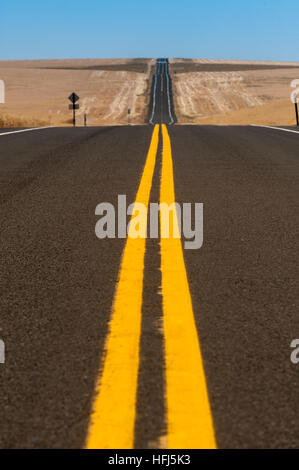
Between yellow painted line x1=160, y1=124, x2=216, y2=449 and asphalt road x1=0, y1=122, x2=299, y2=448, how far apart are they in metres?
0.03

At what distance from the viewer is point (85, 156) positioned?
11.4m

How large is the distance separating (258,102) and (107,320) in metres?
81.5

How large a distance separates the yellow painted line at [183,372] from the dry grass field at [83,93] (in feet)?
105

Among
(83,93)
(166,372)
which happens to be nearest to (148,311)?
(166,372)

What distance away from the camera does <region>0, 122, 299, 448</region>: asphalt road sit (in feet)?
7.39

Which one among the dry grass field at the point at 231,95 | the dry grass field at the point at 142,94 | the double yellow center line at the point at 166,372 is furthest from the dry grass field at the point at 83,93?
the double yellow center line at the point at 166,372

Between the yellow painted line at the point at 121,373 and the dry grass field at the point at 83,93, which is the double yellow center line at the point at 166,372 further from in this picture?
the dry grass field at the point at 83,93

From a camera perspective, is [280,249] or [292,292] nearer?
[292,292]

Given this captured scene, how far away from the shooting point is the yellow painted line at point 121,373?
212 cm

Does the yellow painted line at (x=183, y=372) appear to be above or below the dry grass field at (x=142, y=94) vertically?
below

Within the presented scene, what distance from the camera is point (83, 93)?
8819cm

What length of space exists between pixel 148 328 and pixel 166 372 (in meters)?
0.53
